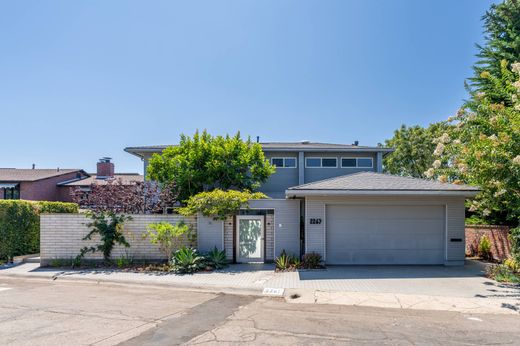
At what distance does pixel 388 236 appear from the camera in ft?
45.5

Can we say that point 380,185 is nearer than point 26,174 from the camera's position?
Yes

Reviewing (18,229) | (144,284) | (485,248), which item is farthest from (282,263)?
(18,229)

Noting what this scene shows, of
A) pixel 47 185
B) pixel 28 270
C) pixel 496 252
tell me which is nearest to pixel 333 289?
pixel 496 252

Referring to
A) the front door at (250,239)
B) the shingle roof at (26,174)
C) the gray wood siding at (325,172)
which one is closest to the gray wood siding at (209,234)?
the front door at (250,239)

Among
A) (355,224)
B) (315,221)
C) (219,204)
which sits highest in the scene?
(219,204)

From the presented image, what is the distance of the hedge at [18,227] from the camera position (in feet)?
49.3

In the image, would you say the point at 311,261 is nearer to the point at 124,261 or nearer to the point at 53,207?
the point at 124,261

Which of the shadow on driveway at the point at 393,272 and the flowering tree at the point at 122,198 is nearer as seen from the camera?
the shadow on driveway at the point at 393,272

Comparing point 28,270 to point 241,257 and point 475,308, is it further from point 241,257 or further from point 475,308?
point 475,308

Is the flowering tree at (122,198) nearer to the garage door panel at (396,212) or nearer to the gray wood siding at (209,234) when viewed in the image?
the gray wood siding at (209,234)

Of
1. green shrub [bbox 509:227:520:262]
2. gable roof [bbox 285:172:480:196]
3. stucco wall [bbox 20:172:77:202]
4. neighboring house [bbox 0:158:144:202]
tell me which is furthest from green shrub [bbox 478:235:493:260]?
stucco wall [bbox 20:172:77:202]

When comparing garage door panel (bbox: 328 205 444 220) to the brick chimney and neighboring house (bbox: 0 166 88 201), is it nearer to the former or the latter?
neighboring house (bbox: 0 166 88 201)

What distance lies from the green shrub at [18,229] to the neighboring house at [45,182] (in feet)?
28.4

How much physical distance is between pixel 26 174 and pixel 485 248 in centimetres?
3176
